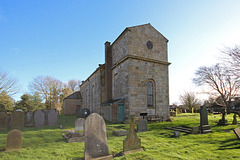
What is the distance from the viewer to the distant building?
96.8 ft

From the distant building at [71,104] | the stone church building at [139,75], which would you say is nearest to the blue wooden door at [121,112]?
the stone church building at [139,75]

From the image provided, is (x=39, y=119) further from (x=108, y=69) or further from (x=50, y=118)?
(x=108, y=69)

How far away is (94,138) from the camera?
4766 mm

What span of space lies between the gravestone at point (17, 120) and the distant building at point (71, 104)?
16087 millimetres

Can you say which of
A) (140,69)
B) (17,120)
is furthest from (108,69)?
(17,120)

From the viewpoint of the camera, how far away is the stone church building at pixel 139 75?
14672 millimetres

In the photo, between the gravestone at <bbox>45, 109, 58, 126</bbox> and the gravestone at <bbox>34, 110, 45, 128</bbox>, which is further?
the gravestone at <bbox>45, 109, 58, 126</bbox>

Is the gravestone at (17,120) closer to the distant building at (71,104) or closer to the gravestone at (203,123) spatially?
the gravestone at (203,123)

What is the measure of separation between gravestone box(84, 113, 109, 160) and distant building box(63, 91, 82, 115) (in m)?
25.1

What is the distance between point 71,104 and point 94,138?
1094 inches

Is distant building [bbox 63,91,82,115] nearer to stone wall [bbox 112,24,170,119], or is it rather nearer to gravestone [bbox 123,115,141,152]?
stone wall [bbox 112,24,170,119]

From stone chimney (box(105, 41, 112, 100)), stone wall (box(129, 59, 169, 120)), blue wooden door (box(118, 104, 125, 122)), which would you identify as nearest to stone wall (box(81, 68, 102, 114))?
stone chimney (box(105, 41, 112, 100))

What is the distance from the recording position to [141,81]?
15.1m

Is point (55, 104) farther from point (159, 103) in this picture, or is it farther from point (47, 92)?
point (159, 103)
